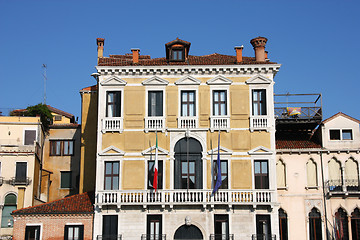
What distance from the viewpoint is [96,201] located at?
105ft

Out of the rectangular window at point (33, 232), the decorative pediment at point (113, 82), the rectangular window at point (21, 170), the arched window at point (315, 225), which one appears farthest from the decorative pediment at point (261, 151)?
the rectangular window at point (21, 170)

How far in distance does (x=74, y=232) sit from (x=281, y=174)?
45.7 feet

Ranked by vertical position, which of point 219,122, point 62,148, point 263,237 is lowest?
point 263,237

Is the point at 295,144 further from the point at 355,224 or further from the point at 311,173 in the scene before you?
the point at 355,224

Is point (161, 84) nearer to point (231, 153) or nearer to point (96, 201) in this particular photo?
point (231, 153)

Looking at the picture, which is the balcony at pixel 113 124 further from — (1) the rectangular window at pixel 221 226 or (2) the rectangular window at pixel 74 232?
(1) the rectangular window at pixel 221 226

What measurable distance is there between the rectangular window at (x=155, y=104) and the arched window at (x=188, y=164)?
2.34 meters

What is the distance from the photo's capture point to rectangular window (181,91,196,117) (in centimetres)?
3341

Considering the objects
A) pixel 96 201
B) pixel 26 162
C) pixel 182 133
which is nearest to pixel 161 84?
pixel 182 133

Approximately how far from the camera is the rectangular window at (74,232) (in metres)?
31.6

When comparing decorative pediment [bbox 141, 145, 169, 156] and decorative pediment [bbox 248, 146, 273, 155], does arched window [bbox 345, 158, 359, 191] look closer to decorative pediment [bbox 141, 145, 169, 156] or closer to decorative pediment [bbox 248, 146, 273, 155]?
decorative pediment [bbox 248, 146, 273, 155]

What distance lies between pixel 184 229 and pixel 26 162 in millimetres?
13406

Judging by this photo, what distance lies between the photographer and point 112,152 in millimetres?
32719

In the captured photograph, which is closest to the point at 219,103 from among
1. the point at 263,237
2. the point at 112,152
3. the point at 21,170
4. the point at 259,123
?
the point at 259,123
